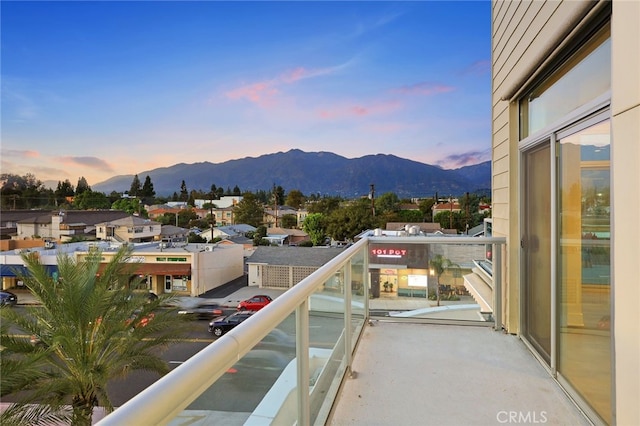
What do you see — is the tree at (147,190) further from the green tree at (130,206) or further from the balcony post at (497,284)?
the balcony post at (497,284)

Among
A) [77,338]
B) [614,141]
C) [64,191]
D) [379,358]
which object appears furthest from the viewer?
[64,191]

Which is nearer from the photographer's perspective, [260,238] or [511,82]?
[511,82]

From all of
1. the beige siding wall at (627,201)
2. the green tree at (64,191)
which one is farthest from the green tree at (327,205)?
the beige siding wall at (627,201)

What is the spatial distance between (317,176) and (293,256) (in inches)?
3741

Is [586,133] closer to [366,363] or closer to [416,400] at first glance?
[416,400]

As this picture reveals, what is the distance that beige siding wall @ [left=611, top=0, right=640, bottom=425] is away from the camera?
1257 millimetres

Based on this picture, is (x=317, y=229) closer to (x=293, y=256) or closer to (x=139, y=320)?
(x=293, y=256)

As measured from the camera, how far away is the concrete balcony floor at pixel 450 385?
88.2 inches

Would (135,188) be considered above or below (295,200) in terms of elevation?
above

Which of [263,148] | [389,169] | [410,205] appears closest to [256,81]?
[263,148]

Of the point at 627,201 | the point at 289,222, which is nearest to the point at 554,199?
the point at 627,201

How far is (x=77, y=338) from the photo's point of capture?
734cm

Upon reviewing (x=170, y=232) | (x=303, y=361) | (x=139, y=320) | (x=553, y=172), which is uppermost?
(x=553, y=172)

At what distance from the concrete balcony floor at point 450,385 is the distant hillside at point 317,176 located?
212 ft
